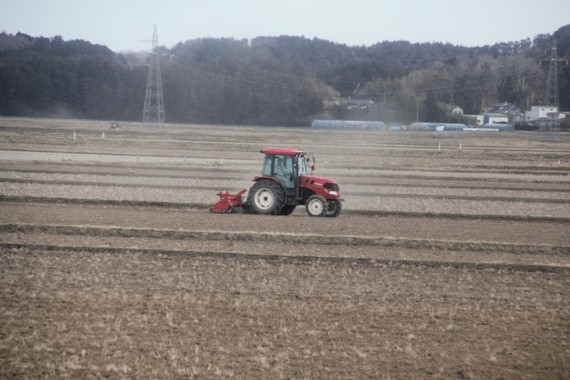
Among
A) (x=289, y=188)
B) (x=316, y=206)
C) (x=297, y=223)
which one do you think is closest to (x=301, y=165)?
(x=289, y=188)

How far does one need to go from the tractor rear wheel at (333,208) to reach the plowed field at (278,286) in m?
0.69

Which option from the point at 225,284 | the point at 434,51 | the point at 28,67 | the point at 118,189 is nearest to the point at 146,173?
the point at 118,189

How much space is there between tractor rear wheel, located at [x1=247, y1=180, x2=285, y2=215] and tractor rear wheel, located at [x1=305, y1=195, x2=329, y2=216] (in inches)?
30.4

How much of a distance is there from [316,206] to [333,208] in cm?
53

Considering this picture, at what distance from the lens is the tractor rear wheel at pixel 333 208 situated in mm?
19328

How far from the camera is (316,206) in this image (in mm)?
19219

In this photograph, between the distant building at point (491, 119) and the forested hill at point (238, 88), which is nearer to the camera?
the distant building at point (491, 119)

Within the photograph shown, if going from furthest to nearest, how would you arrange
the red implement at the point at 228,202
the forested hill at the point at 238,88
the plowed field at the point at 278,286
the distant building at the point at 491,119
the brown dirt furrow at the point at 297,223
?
the forested hill at the point at 238,88 → the distant building at the point at 491,119 → the red implement at the point at 228,202 → the brown dirt furrow at the point at 297,223 → the plowed field at the point at 278,286

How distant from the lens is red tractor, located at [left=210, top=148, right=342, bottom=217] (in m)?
19.0

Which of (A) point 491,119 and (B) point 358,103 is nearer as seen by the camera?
(A) point 491,119

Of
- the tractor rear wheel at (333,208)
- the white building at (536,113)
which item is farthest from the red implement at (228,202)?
the white building at (536,113)

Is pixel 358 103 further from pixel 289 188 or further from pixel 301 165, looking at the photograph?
pixel 289 188

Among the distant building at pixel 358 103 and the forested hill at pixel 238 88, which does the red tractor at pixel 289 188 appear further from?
the distant building at pixel 358 103

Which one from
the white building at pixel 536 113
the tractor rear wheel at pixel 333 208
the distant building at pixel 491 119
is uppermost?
the white building at pixel 536 113
